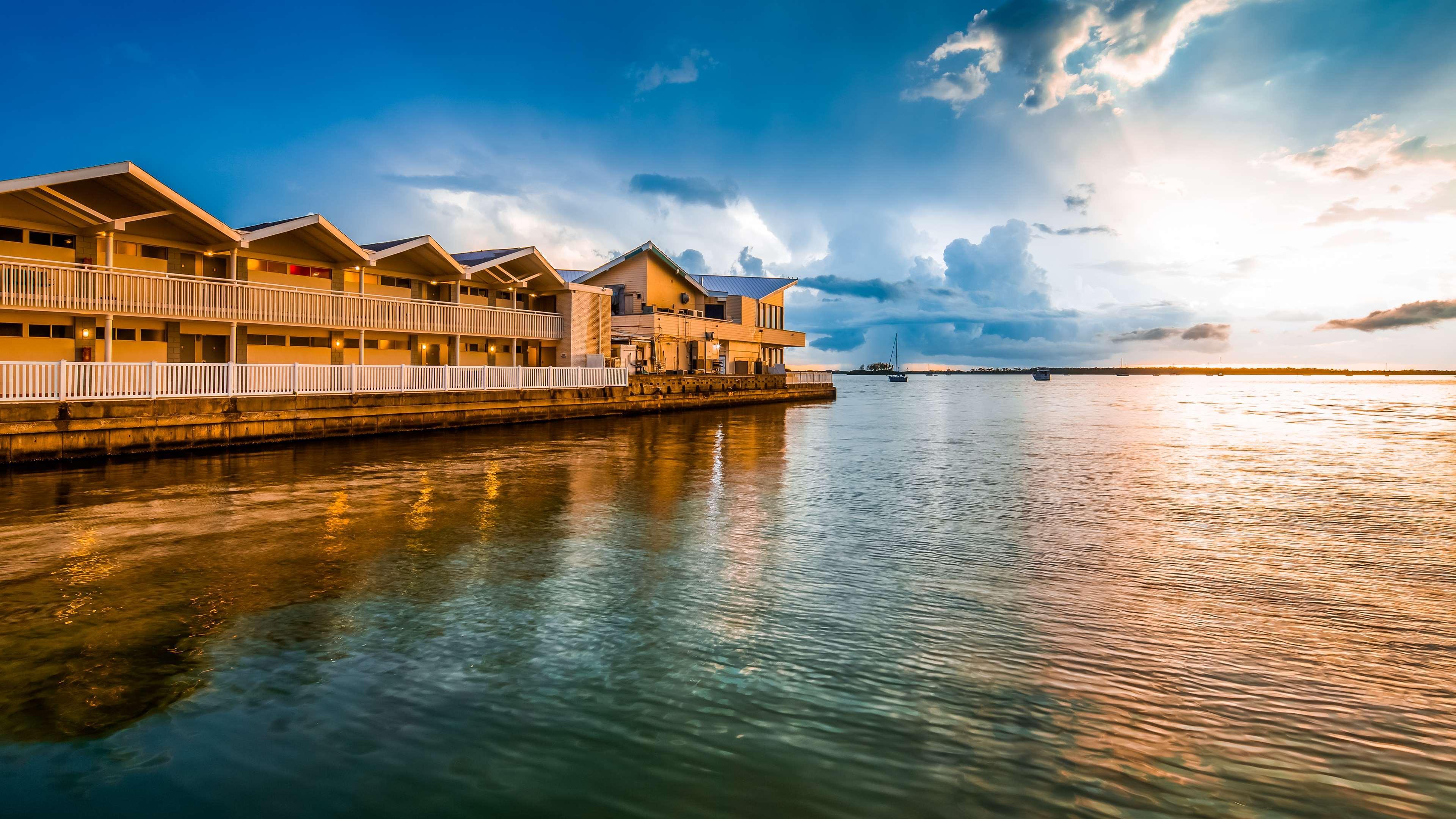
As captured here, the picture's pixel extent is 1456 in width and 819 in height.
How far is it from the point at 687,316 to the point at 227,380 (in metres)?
34.5

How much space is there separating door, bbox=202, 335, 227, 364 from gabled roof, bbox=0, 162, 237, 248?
3263mm

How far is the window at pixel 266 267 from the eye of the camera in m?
27.7

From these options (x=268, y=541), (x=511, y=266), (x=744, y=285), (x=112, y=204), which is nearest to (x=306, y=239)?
(x=112, y=204)

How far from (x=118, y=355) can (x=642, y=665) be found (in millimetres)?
25333

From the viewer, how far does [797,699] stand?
5355mm

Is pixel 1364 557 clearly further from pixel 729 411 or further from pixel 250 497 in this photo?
pixel 729 411

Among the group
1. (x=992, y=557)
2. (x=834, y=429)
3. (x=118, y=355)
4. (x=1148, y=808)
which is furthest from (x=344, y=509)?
(x=834, y=429)

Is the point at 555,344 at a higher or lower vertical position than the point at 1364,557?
higher

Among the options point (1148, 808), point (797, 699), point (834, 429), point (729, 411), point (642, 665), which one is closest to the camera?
point (1148, 808)

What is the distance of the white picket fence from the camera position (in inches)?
701

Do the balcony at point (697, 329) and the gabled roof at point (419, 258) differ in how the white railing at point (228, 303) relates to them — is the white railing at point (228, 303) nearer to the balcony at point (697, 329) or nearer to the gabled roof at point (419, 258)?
the gabled roof at point (419, 258)

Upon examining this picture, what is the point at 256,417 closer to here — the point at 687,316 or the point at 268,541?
the point at 268,541

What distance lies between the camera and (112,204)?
23.1 meters

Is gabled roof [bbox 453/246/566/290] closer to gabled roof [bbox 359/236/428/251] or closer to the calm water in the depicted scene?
gabled roof [bbox 359/236/428/251]
